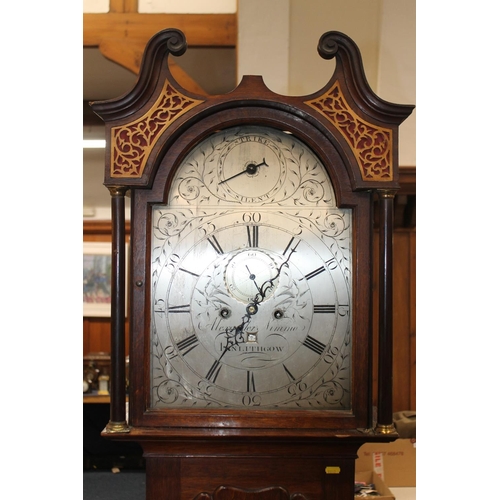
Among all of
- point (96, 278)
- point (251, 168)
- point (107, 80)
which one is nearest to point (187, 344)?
point (251, 168)

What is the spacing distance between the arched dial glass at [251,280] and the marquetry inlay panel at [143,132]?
113 millimetres

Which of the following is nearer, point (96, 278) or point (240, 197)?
point (240, 197)

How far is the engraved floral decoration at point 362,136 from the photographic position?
4.98 ft

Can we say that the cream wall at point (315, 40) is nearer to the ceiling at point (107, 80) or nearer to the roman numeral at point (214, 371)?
the ceiling at point (107, 80)

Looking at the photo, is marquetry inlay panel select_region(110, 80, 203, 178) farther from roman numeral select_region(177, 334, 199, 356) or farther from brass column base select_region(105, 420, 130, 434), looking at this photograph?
brass column base select_region(105, 420, 130, 434)

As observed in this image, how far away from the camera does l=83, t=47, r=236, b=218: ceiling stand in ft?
12.9

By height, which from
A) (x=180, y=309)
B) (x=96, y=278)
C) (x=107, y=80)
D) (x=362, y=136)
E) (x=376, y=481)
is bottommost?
(x=376, y=481)

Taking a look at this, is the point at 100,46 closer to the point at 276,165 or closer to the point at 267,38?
the point at 267,38

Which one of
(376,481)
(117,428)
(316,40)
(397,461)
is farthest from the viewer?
(316,40)

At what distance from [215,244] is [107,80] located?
3.48 metres

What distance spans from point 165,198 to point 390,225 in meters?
0.58

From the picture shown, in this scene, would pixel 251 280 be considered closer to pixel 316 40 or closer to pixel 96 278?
pixel 316 40

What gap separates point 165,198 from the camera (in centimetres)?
155

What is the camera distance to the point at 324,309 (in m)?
1.57
